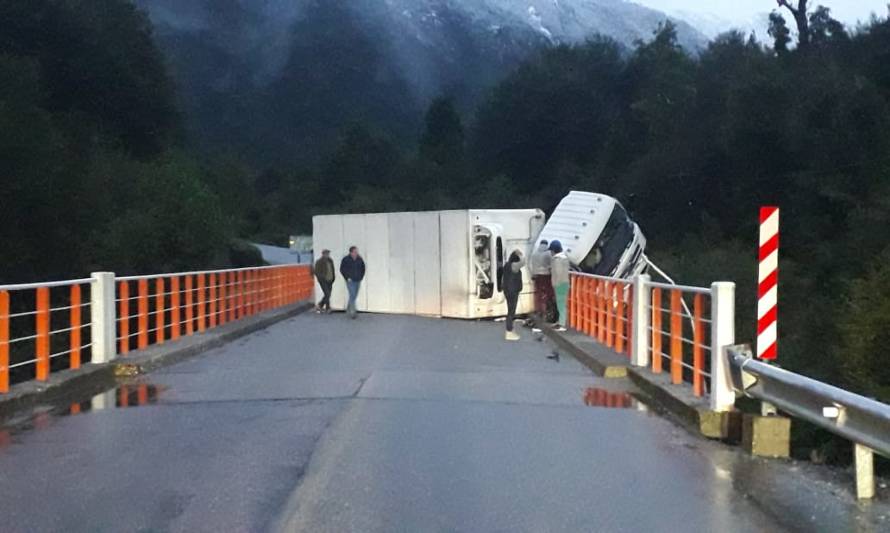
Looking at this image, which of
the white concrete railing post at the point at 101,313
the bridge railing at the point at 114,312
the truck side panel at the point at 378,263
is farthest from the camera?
the truck side panel at the point at 378,263

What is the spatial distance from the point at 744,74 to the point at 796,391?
42732mm

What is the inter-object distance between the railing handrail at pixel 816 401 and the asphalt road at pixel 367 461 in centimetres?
58

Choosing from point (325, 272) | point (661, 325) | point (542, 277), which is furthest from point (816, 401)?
point (325, 272)

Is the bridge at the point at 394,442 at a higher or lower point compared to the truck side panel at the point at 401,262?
lower

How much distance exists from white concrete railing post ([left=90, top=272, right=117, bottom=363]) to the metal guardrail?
829cm

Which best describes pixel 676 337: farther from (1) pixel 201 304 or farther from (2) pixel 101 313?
(1) pixel 201 304

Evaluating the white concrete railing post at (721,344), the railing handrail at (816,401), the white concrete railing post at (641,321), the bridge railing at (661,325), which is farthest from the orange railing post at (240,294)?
the railing handrail at (816,401)

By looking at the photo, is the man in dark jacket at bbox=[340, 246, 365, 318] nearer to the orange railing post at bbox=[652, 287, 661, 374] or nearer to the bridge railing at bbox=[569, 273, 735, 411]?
the bridge railing at bbox=[569, 273, 735, 411]

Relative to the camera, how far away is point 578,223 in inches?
1091

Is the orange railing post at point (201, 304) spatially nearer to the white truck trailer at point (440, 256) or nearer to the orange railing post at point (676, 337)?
the white truck trailer at point (440, 256)

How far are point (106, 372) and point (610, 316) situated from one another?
7.49 metres

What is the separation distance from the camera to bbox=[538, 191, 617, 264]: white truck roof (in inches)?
1073

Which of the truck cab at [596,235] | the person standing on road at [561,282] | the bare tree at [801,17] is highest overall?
the bare tree at [801,17]

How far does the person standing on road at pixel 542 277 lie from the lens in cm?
2303
